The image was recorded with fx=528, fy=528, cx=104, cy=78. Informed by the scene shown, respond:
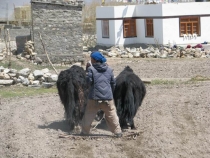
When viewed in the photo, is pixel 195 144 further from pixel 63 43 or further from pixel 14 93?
pixel 63 43

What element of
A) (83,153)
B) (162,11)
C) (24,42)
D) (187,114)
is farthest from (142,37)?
(83,153)

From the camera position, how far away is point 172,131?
945 cm

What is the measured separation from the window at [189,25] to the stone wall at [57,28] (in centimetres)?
1089

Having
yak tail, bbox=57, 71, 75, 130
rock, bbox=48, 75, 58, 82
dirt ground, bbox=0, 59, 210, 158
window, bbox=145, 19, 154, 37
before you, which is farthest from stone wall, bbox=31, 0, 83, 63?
yak tail, bbox=57, 71, 75, 130

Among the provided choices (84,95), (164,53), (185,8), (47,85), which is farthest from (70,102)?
(185,8)

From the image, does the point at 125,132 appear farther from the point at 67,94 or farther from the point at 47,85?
the point at 47,85

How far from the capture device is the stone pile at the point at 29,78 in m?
15.8

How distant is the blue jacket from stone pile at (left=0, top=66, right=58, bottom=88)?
21.9ft

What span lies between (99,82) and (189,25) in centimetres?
2582

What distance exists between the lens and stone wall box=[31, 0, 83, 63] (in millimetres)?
24016

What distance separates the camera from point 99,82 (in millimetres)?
8898

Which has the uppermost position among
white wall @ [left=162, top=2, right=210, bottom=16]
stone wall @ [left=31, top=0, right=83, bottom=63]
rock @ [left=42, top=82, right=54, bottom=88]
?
white wall @ [left=162, top=2, right=210, bottom=16]

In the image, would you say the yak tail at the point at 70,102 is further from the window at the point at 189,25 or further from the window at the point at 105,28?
the window at the point at 105,28

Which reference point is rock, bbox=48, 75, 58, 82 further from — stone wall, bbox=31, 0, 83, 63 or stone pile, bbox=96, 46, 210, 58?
stone pile, bbox=96, 46, 210, 58
